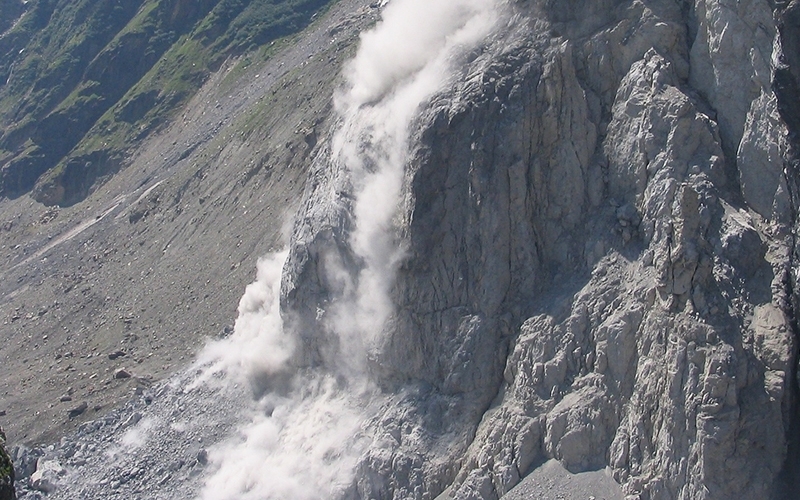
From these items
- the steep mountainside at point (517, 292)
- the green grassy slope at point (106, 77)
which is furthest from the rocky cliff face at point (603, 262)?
the green grassy slope at point (106, 77)

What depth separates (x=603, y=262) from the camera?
127 feet

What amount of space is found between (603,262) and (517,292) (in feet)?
13.7

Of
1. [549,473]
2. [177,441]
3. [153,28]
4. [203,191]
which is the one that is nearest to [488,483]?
[549,473]

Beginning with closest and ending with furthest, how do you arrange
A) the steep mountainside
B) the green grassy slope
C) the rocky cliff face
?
1. the rocky cliff face
2. the steep mountainside
3. the green grassy slope

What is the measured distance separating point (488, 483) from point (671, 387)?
28.5 ft

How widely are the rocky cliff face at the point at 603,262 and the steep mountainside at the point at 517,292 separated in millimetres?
95

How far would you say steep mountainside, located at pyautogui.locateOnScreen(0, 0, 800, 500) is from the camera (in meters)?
33.7

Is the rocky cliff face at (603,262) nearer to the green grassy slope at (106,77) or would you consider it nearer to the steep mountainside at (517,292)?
the steep mountainside at (517,292)

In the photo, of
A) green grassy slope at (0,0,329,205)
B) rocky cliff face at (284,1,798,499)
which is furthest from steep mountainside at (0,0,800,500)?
green grassy slope at (0,0,329,205)

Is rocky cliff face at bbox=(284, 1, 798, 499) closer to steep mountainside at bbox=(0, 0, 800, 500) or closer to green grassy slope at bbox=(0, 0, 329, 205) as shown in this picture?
steep mountainside at bbox=(0, 0, 800, 500)

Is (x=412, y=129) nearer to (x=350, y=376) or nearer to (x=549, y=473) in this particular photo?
(x=350, y=376)

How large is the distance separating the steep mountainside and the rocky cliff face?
95mm

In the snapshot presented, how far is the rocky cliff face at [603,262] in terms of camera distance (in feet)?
109

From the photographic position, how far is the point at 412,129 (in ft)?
143
